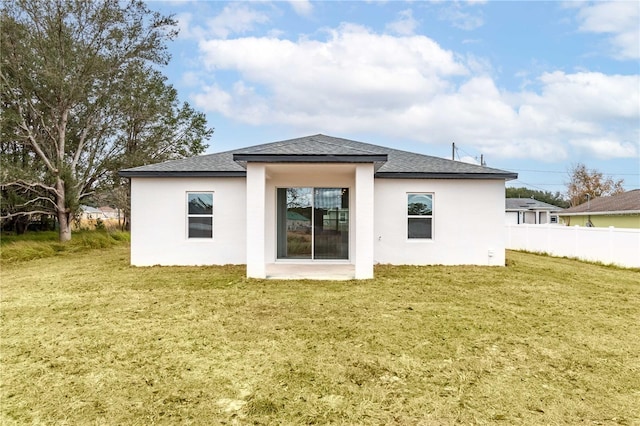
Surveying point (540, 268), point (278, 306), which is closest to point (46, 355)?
point (278, 306)

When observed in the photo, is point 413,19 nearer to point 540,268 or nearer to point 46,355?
point 540,268

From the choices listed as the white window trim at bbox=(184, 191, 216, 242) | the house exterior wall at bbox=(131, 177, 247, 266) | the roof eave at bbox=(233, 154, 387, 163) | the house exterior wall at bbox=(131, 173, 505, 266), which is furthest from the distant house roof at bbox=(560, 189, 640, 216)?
the white window trim at bbox=(184, 191, 216, 242)

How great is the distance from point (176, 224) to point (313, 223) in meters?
4.32

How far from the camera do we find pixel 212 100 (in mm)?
24188

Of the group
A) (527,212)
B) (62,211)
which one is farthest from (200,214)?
(527,212)

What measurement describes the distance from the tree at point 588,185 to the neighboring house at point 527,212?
17.5 feet

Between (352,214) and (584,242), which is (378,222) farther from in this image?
(584,242)

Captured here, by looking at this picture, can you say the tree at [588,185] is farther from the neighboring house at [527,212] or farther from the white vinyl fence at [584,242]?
the white vinyl fence at [584,242]

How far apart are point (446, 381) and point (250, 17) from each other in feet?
47.9

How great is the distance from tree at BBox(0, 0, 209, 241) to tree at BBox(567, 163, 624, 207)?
43.2 metres

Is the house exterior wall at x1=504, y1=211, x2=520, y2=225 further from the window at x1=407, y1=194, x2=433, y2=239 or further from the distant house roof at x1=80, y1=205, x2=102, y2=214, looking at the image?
the distant house roof at x1=80, y1=205, x2=102, y2=214

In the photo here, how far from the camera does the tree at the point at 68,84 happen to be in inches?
655

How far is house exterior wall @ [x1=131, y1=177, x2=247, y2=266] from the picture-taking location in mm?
11570

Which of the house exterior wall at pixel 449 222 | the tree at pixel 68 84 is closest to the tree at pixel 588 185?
the house exterior wall at pixel 449 222
